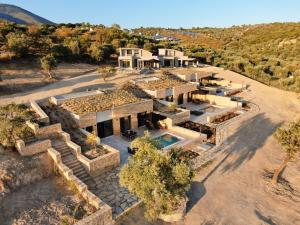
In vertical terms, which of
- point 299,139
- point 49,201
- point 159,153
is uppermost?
point 159,153

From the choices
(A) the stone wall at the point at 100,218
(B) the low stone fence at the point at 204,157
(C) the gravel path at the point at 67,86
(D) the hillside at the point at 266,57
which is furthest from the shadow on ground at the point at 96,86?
(D) the hillside at the point at 266,57

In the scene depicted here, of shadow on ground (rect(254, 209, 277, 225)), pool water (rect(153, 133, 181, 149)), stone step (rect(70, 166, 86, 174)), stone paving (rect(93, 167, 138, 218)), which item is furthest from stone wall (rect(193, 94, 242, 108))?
stone step (rect(70, 166, 86, 174))

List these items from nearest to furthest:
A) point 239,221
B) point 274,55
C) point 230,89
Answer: point 239,221 < point 230,89 < point 274,55

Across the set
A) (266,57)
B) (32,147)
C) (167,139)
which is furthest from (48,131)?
(266,57)

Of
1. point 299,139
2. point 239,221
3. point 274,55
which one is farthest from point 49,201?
point 274,55

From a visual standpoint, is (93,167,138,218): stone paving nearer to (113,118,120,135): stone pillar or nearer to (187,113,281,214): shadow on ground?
(187,113,281,214): shadow on ground

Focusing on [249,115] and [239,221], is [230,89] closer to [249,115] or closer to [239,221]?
[249,115]

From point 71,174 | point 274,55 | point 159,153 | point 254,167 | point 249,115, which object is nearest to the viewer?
point 159,153
